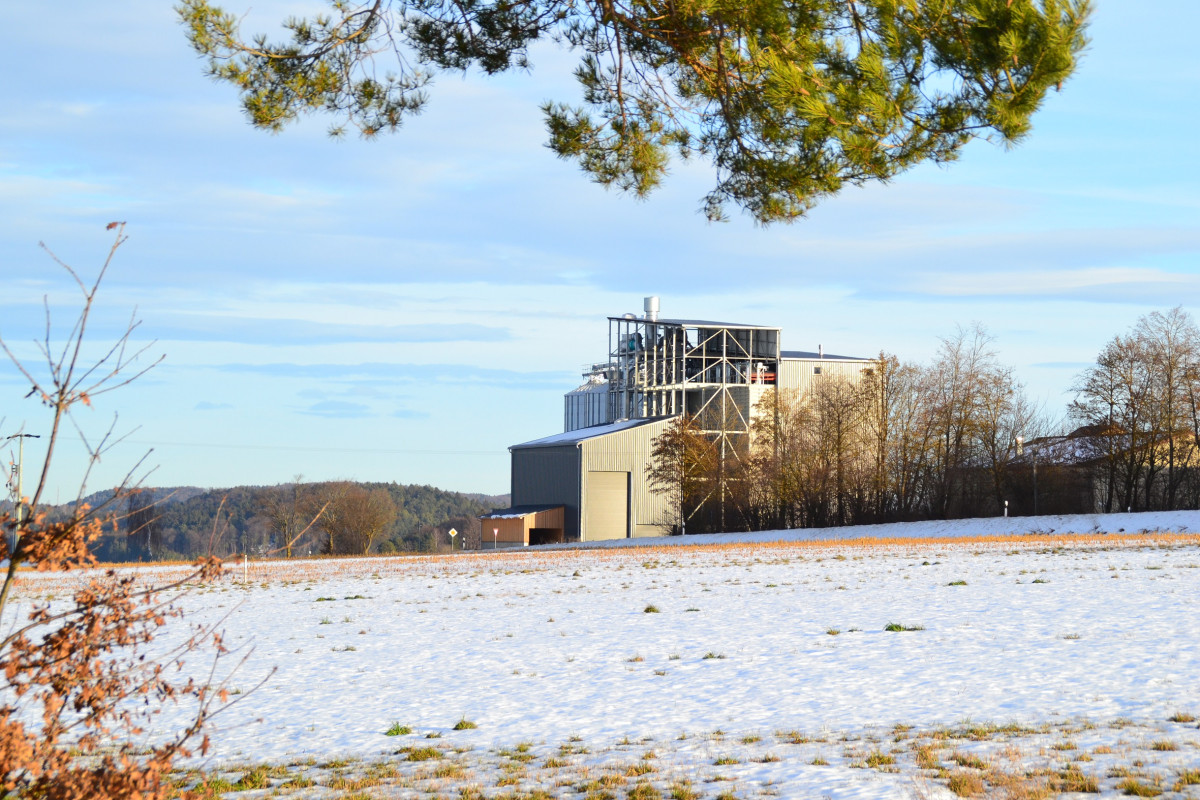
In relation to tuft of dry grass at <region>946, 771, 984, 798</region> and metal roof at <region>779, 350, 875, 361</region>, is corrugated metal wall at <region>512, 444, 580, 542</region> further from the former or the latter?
tuft of dry grass at <region>946, 771, 984, 798</region>

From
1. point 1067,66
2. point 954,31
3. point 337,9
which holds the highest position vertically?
point 337,9

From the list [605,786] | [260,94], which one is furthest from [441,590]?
[605,786]

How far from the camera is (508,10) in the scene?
438 inches

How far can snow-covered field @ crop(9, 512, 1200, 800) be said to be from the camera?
6.87 meters

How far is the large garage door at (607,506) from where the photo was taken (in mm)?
57938

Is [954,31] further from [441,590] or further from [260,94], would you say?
[441,590]

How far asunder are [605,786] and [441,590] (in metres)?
16.7

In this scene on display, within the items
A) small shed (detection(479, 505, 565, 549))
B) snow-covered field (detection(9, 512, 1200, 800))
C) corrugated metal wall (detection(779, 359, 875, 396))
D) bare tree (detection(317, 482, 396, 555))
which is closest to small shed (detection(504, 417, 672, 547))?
small shed (detection(479, 505, 565, 549))

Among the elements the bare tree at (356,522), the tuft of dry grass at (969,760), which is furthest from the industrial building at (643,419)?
the tuft of dry grass at (969,760)

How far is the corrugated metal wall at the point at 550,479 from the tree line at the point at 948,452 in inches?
190

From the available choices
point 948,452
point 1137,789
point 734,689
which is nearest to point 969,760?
point 1137,789

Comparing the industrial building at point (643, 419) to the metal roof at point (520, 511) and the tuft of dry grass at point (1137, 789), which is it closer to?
the metal roof at point (520, 511)

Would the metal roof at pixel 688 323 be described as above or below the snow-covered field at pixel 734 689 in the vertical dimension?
above

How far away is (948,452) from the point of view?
50562mm
